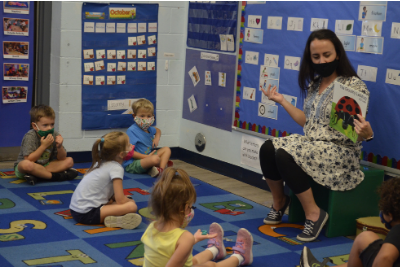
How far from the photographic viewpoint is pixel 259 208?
3793mm

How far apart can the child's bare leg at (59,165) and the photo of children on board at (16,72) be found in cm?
97

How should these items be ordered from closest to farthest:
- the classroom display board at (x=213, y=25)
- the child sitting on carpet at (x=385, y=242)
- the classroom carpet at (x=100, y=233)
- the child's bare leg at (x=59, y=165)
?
the child sitting on carpet at (x=385, y=242), the classroom carpet at (x=100, y=233), the child's bare leg at (x=59, y=165), the classroom display board at (x=213, y=25)

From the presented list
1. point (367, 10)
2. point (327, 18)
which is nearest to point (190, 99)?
point (327, 18)

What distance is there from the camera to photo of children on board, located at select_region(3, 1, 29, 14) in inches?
180

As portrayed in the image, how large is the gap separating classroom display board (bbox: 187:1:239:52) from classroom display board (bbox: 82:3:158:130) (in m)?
0.36

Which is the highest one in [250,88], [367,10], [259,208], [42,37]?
[367,10]

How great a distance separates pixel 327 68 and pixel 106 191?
1.52m

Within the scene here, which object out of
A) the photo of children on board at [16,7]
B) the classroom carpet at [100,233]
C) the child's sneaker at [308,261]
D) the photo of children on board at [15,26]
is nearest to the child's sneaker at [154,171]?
the classroom carpet at [100,233]

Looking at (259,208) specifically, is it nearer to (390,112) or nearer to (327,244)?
(327,244)

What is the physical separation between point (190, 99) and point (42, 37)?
1.45 meters

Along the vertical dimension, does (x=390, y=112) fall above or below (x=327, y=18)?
below

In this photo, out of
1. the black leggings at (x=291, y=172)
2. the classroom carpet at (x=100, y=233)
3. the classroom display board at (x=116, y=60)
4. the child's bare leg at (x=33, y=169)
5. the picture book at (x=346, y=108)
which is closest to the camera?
the classroom carpet at (x=100, y=233)

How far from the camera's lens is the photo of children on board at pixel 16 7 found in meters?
4.58

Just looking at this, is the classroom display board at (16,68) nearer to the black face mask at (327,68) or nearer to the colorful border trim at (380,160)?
the black face mask at (327,68)
